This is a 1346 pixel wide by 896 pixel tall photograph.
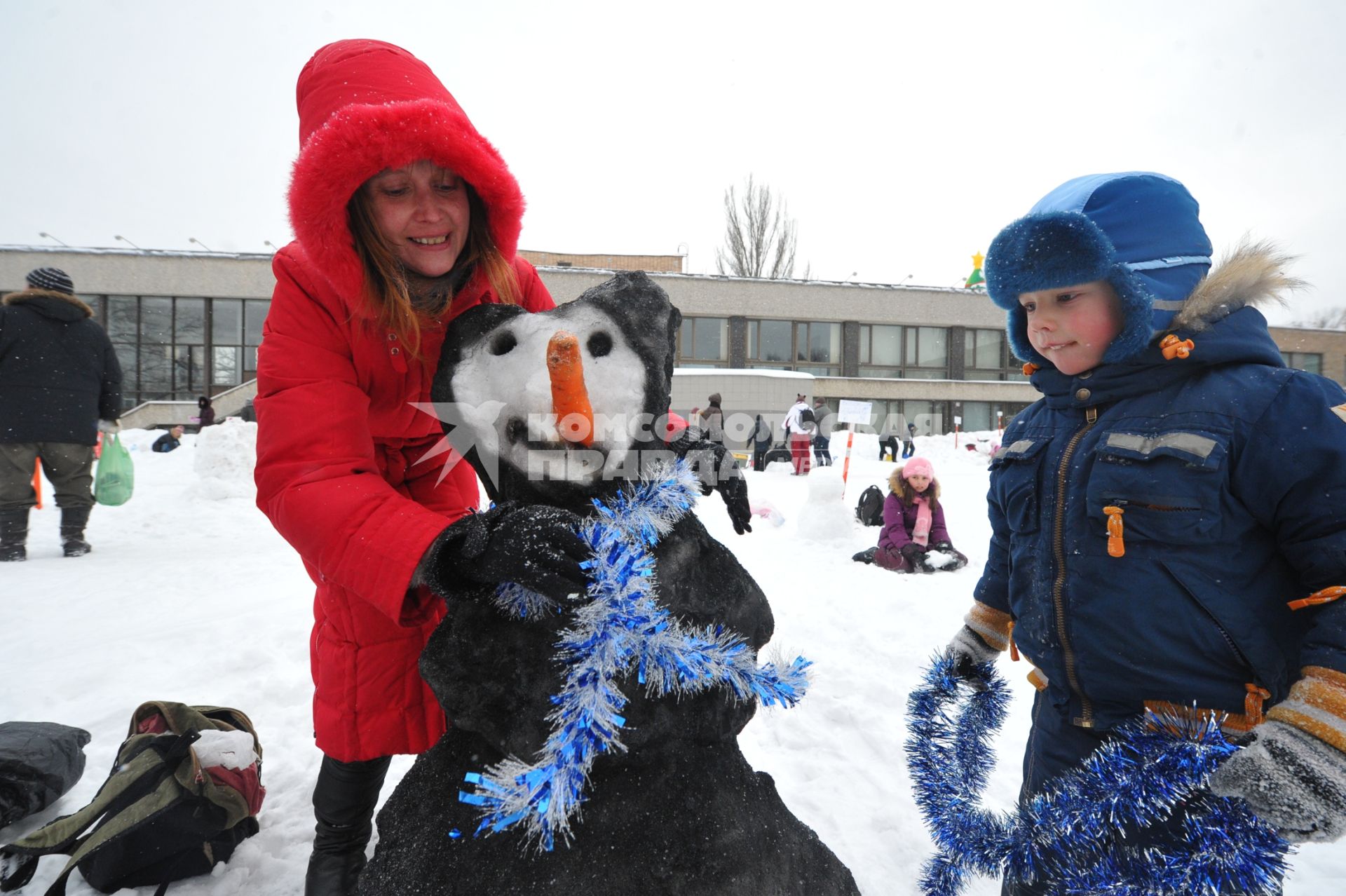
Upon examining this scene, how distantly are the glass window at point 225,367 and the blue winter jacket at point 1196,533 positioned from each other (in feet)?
84.9

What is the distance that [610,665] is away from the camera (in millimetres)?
1056

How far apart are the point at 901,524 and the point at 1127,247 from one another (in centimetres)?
507

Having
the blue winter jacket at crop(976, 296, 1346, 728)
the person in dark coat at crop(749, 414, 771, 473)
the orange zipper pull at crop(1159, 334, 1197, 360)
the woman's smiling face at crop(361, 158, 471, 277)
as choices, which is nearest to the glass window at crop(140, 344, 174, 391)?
the person in dark coat at crop(749, 414, 771, 473)

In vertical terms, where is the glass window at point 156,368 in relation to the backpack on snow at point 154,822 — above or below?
above

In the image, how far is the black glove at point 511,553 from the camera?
1.10 meters

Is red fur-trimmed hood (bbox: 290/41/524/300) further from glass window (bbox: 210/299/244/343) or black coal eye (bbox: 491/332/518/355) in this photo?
glass window (bbox: 210/299/244/343)

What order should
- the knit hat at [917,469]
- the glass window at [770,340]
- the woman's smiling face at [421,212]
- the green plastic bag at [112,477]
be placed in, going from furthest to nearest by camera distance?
the glass window at [770,340] < the knit hat at [917,469] < the green plastic bag at [112,477] < the woman's smiling face at [421,212]

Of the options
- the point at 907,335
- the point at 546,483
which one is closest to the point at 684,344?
the point at 907,335

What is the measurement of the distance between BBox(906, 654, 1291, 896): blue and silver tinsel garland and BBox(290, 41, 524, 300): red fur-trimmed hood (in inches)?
69.9

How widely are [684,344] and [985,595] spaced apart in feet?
72.9

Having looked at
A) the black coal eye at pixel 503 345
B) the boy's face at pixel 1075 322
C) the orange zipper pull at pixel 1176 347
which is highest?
the boy's face at pixel 1075 322

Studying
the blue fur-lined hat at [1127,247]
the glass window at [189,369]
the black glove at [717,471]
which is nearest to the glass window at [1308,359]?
the blue fur-lined hat at [1127,247]

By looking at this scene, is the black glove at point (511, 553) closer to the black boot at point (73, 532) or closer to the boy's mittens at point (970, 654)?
the boy's mittens at point (970, 654)

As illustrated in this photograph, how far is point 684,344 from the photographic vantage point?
23.7m
